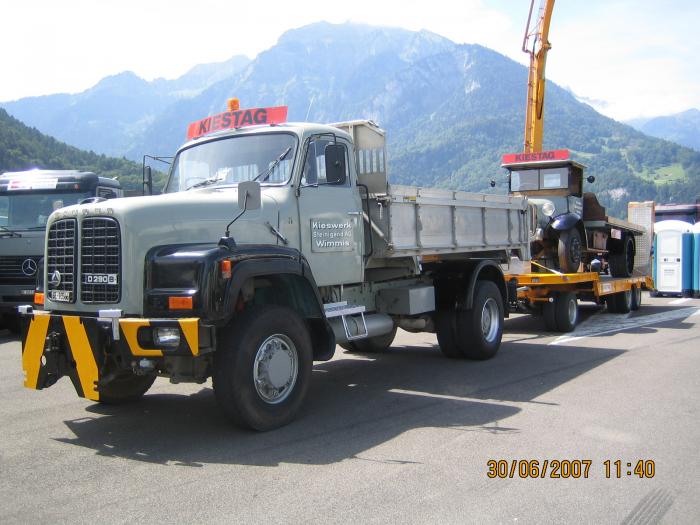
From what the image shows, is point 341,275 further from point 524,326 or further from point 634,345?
point 524,326

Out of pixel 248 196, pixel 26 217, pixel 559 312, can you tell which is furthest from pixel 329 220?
pixel 26 217

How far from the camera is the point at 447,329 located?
8.73 meters

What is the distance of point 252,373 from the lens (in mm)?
5234

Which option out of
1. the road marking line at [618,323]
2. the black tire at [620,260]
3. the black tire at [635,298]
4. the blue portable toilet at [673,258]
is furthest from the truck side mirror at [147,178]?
the blue portable toilet at [673,258]

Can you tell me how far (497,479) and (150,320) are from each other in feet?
8.84

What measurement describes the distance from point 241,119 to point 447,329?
388 centimetres

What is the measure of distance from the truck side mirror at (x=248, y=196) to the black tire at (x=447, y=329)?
4095 mm

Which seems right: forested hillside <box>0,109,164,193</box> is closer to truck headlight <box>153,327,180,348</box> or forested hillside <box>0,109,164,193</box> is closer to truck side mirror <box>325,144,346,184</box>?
truck side mirror <box>325,144,346,184</box>

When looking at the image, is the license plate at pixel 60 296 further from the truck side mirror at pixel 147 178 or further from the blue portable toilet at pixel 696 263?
the blue portable toilet at pixel 696 263

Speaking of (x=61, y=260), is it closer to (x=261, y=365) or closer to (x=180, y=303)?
(x=180, y=303)

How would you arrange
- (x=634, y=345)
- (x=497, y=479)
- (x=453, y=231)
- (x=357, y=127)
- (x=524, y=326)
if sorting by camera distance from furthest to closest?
(x=524, y=326) < (x=634, y=345) < (x=453, y=231) < (x=357, y=127) < (x=497, y=479)

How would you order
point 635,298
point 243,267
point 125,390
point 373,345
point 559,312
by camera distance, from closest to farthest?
point 243,267 < point 125,390 < point 373,345 < point 559,312 < point 635,298

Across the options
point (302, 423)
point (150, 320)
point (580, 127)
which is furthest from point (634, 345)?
point (580, 127)

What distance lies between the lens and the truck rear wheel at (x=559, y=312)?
11430 millimetres
